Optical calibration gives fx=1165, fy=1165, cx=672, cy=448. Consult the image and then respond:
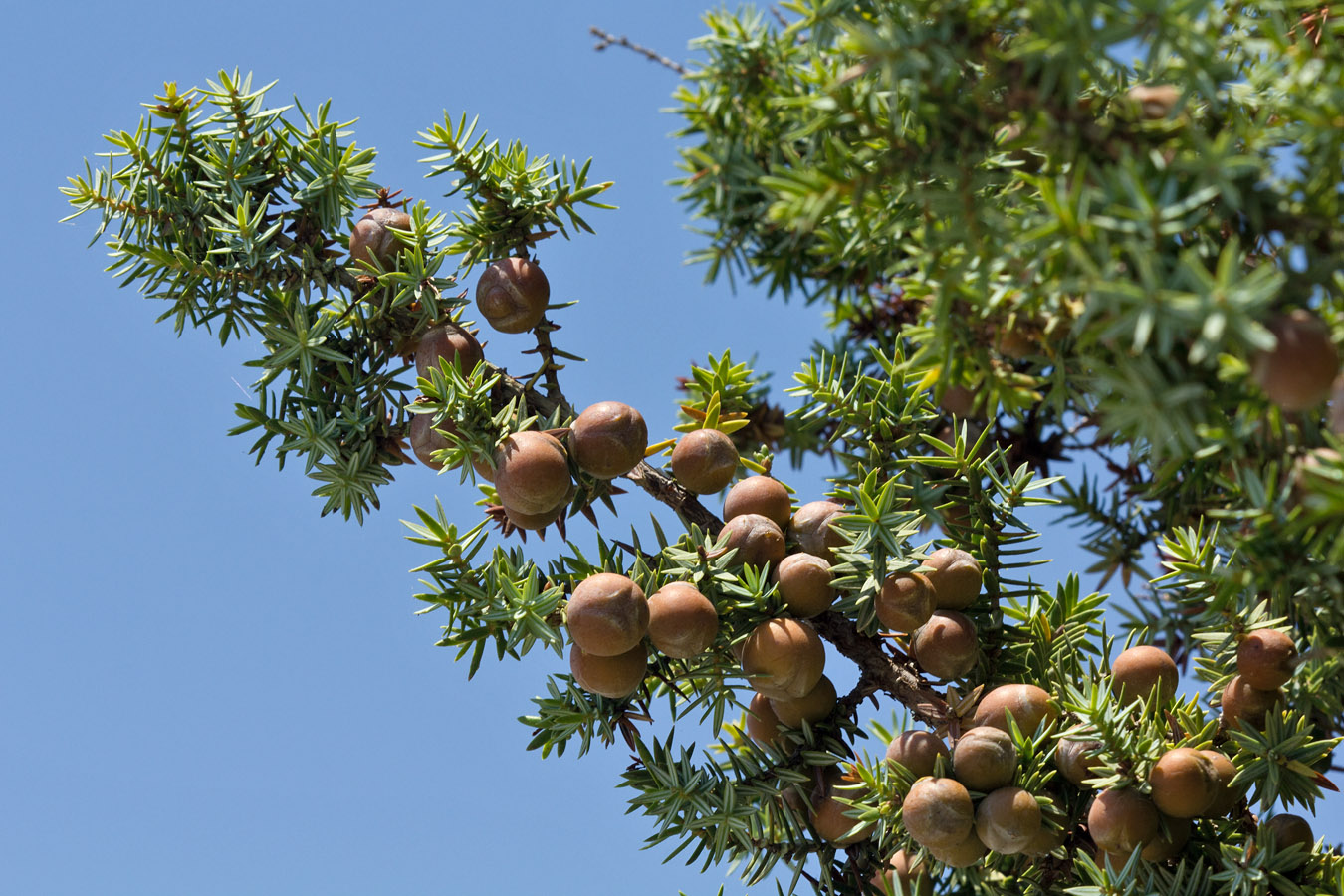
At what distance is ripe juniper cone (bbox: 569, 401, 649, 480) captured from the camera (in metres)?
2.16

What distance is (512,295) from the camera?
2.28 m

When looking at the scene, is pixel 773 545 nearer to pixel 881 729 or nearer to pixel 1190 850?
pixel 881 729

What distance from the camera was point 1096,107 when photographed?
1825 millimetres

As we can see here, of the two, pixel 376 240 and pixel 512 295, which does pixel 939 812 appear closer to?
pixel 512 295

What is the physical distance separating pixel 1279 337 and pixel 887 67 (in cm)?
57

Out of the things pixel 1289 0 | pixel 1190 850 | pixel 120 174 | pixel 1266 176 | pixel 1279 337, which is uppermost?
pixel 120 174

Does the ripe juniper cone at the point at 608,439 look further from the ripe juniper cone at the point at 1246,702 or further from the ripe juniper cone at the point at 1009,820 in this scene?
the ripe juniper cone at the point at 1246,702

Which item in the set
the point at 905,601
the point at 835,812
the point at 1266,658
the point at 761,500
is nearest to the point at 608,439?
the point at 761,500

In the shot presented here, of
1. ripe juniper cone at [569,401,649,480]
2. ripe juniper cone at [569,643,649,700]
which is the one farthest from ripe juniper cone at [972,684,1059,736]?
ripe juniper cone at [569,401,649,480]

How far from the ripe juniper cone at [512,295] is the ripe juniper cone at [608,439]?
0.83 ft

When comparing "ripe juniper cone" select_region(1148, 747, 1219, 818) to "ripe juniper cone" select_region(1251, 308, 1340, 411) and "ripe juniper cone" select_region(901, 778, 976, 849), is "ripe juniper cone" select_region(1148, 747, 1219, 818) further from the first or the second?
"ripe juniper cone" select_region(1251, 308, 1340, 411)

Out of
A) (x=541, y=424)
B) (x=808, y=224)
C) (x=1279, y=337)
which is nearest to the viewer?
(x=1279, y=337)

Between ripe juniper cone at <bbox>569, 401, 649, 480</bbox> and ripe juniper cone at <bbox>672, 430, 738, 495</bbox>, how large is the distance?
109 mm

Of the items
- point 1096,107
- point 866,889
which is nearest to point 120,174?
point 1096,107
